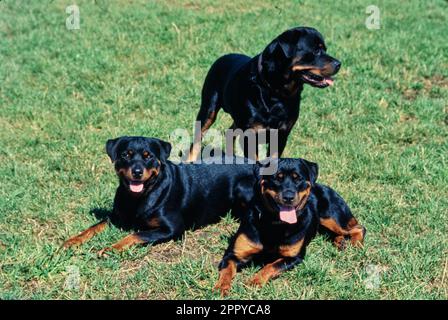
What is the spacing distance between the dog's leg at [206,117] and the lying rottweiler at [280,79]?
0.46 meters

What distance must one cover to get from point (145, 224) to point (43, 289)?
3.25 ft

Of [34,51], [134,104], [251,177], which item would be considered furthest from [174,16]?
[251,177]

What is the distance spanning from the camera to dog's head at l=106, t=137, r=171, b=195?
4531 millimetres

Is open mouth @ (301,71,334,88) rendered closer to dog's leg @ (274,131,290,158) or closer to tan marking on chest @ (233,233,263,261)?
dog's leg @ (274,131,290,158)

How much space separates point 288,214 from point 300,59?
165 cm

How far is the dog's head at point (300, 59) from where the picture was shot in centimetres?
532

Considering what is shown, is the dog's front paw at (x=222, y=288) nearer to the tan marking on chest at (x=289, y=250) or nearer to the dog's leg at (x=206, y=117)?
the tan marking on chest at (x=289, y=250)

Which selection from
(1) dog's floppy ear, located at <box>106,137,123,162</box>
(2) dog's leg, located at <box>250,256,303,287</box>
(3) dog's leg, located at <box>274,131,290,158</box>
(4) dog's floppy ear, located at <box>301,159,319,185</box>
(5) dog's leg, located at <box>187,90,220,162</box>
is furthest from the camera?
(5) dog's leg, located at <box>187,90,220,162</box>

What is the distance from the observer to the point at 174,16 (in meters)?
10.3

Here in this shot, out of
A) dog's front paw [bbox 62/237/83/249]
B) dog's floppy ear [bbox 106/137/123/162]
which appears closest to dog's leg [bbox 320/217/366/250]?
dog's floppy ear [bbox 106/137/123/162]

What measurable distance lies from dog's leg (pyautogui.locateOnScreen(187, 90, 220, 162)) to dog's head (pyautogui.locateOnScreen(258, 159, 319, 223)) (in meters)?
2.17

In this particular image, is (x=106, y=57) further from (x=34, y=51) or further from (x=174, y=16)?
(x=174, y=16)

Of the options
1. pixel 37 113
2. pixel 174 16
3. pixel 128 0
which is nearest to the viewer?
pixel 37 113
